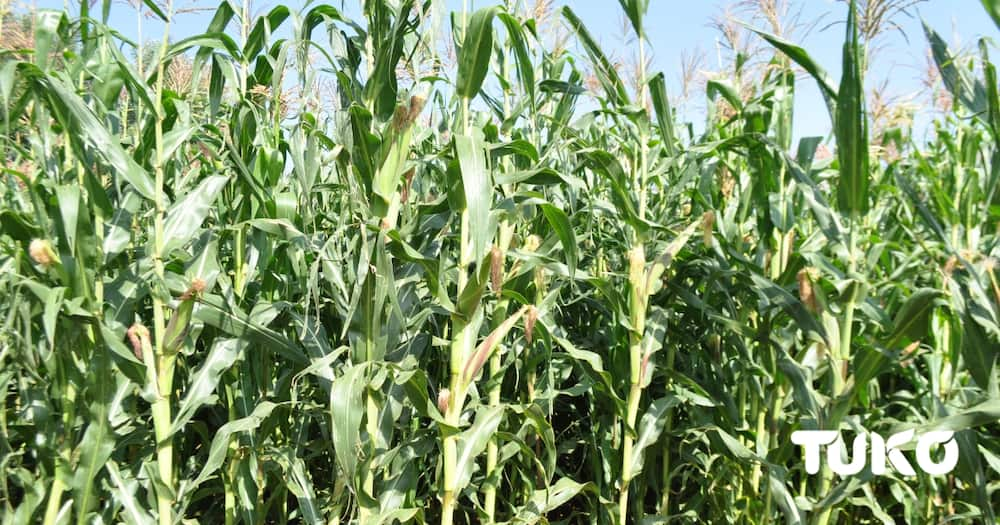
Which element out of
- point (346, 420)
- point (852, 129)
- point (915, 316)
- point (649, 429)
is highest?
point (852, 129)

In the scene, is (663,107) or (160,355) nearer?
(160,355)

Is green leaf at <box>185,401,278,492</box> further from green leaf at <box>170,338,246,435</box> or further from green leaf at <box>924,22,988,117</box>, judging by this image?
green leaf at <box>924,22,988,117</box>

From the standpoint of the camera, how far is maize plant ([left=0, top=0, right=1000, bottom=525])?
194cm

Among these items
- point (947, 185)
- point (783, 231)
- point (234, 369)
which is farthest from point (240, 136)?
point (947, 185)

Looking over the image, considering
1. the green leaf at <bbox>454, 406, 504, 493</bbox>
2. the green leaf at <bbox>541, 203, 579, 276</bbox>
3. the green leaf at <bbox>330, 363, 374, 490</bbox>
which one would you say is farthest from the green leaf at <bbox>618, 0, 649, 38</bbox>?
the green leaf at <bbox>330, 363, 374, 490</bbox>

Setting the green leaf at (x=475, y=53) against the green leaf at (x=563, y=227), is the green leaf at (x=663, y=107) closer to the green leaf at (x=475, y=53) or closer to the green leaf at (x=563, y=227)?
the green leaf at (x=563, y=227)

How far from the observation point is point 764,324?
2383 millimetres

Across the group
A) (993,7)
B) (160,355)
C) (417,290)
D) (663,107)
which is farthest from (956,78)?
(160,355)

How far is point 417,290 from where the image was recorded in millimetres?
2336

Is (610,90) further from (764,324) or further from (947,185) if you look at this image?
(947,185)

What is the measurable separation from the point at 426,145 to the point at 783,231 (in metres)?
1.37

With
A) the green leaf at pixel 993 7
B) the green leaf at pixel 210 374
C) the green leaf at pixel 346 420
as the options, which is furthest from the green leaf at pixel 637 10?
the green leaf at pixel 210 374

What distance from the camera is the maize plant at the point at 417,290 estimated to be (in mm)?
1937

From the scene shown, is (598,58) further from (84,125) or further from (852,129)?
(84,125)
